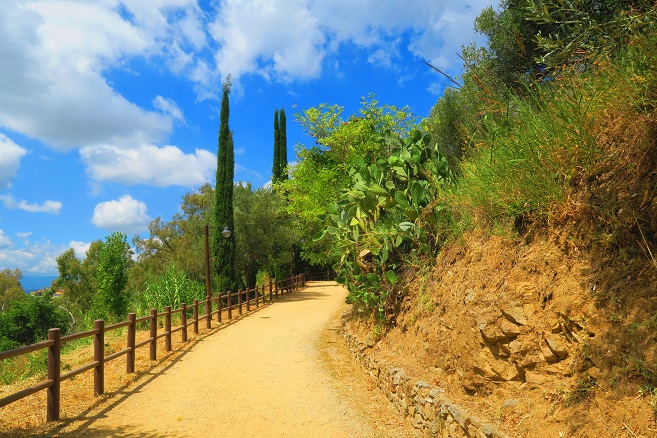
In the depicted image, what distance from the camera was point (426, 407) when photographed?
4.77m

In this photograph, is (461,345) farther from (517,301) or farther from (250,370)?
(250,370)

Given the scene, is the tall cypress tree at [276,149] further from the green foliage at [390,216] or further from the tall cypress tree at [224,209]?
the green foliage at [390,216]

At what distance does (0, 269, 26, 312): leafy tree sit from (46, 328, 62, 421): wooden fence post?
48431mm

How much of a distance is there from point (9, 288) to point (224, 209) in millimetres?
42372

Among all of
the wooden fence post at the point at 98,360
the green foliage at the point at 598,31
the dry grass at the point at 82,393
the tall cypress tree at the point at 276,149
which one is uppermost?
the tall cypress tree at the point at 276,149

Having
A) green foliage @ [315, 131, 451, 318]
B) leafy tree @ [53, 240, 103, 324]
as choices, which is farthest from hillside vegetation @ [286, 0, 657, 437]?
leafy tree @ [53, 240, 103, 324]

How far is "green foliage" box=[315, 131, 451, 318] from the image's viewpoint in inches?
275

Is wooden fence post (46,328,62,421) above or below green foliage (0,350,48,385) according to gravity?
above

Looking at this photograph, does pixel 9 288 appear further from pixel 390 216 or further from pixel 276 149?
pixel 390 216

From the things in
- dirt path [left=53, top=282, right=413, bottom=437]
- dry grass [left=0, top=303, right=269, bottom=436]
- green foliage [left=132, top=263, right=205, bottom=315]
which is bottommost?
dirt path [left=53, top=282, right=413, bottom=437]

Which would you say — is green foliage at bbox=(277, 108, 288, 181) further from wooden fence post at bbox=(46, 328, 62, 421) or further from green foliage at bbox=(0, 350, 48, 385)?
wooden fence post at bbox=(46, 328, 62, 421)

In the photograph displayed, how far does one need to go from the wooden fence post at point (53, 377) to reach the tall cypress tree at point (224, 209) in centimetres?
1434

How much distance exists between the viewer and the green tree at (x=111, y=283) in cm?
1695

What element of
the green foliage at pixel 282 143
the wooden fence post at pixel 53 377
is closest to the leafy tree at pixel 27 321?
the green foliage at pixel 282 143
